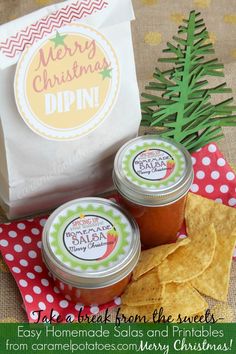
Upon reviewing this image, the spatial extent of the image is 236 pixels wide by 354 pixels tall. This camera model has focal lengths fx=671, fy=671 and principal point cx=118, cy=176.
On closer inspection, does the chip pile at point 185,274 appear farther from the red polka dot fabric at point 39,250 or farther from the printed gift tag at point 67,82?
the printed gift tag at point 67,82

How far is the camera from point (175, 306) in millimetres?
1092

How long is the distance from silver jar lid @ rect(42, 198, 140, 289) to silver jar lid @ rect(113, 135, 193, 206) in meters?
0.04

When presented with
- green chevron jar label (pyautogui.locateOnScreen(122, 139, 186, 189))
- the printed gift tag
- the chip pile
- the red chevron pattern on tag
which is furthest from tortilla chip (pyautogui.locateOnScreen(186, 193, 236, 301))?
the red chevron pattern on tag

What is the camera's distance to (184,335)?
43.0 inches

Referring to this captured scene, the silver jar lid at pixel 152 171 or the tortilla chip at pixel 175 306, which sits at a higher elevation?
the silver jar lid at pixel 152 171

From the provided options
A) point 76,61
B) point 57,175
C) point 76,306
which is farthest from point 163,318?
point 76,61

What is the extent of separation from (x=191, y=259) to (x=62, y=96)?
0.35 metres

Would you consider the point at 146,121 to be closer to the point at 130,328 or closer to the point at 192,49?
the point at 192,49

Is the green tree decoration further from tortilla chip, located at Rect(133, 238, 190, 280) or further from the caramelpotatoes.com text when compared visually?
the caramelpotatoes.com text

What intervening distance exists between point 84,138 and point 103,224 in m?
0.16

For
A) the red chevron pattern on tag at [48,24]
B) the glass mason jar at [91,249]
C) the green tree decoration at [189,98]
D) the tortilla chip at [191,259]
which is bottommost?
the tortilla chip at [191,259]

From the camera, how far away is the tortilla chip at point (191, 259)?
3.65 ft

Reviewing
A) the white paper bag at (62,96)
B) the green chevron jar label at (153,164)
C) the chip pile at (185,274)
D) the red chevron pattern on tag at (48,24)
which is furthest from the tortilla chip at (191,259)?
the red chevron pattern on tag at (48,24)

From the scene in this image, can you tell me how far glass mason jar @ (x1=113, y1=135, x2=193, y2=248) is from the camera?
3.69 ft
